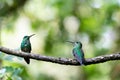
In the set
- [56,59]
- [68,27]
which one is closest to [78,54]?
[56,59]

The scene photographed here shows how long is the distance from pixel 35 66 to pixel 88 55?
1.03 m

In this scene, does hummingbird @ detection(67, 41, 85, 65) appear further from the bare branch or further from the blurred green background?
the blurred green background

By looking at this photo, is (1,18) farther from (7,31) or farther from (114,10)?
(114,10)

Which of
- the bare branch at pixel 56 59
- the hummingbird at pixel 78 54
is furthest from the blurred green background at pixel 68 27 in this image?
the bare branch at pixel 56 59

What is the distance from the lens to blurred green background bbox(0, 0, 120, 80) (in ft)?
26.1

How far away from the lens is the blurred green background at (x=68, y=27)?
795 cm


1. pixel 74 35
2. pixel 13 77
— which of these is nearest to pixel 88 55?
pixel 74 35

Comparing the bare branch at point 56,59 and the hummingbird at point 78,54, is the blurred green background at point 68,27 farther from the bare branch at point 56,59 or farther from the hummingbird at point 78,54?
the bare branch at point 56,59

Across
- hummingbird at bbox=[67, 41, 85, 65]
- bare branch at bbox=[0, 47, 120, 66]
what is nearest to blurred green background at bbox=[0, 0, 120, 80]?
hummingbird at bbox=[67, 41, 85, 65]

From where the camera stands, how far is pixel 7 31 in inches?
322

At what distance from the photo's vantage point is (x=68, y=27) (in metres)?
8.41

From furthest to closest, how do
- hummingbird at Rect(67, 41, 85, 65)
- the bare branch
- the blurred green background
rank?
the blurred green background → hummingbird at Rect(67, 41, 85, 65) → the bare branch

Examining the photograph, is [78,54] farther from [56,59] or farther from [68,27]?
[68,27]

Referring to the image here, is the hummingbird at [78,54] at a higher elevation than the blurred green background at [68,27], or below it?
higher
